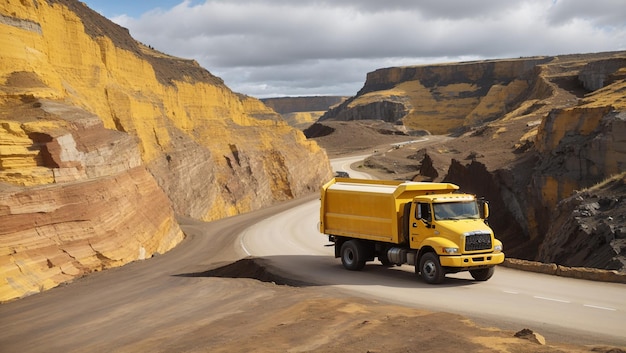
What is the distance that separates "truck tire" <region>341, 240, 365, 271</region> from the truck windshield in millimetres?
3278

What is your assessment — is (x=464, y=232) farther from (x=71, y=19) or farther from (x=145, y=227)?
(x=71, y=19)

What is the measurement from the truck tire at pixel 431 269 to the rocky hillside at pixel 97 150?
11103 mm

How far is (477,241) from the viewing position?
15797 mm

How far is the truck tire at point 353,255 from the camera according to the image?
61.4 ft

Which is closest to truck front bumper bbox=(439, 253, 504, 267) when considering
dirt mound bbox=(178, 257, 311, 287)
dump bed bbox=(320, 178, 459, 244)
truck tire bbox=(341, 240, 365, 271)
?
dump bed bbox=(320, 178, 459, 244)

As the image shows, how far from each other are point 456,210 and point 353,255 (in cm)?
392

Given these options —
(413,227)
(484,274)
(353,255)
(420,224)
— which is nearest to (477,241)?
(484,274)

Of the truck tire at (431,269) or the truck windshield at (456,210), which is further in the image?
the truck windshield at (456,210)

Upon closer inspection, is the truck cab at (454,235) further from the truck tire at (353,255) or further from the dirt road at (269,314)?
the truck tire at (353,255)

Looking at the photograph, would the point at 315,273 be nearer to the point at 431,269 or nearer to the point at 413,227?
the point at 413,227

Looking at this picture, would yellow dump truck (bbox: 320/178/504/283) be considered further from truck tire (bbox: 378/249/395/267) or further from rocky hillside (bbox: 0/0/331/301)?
rocky hillside (bbox: 0/0/331/301)

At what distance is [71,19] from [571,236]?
82.0 feet

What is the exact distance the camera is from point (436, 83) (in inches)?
6491

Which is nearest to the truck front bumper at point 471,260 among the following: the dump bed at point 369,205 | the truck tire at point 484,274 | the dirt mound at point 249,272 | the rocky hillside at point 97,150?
the truck tire at point 484,274
